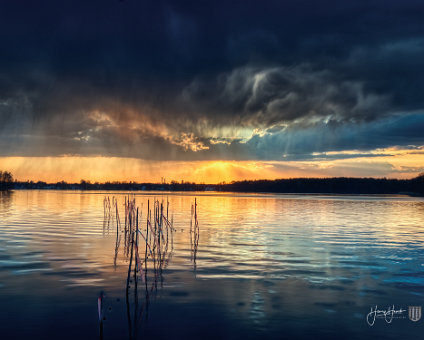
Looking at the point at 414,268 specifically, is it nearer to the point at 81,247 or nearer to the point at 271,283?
the point at 271,283

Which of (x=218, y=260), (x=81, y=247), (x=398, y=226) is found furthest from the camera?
(x=398, y=226)

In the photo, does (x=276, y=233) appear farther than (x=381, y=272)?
Yes

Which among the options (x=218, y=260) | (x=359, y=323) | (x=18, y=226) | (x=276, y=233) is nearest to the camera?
(x=359, y=323)

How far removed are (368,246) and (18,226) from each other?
3404 cm

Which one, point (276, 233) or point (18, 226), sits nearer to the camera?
point (276, 233)

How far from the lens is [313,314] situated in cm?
1390

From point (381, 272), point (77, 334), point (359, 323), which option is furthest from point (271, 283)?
point (77, 334)

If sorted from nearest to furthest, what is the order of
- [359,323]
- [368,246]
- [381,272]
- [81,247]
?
[359,323], [381,272], [81,247], [368,246]

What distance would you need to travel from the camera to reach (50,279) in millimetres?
18250

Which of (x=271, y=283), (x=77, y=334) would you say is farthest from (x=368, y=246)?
(x=77, y=334)

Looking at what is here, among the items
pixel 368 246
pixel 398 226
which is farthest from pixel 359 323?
pixel 398 226

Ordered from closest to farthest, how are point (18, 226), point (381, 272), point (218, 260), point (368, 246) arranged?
1. point (381, 272)
2. point (218, 260)
3. point (368, 246)
4. point (18, 226)

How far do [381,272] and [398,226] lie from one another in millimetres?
27115

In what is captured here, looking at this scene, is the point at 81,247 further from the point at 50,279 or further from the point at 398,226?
the point at 398,226
